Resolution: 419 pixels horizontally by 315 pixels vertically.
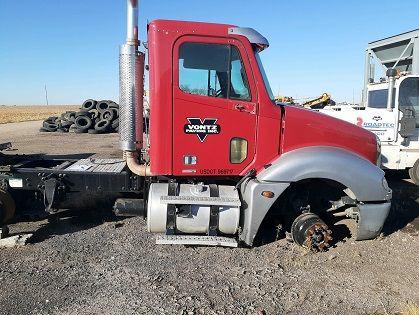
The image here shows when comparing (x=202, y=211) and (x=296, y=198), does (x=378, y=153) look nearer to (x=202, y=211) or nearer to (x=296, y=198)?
(x=296, y=198)

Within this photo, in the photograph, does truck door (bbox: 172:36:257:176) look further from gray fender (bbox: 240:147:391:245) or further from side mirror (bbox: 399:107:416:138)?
side mirror (bbox: 399:107:416:138)

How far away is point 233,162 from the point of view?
191 inches

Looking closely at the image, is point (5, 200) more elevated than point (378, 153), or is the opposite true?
point (378, 153)

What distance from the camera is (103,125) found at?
19.8 metres

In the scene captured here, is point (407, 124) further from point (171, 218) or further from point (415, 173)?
point (171, 218)

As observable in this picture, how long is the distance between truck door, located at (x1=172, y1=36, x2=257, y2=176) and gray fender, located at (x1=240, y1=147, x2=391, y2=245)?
516 millimetres

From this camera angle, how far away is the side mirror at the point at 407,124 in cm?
847

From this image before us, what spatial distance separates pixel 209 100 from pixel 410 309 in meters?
2.95

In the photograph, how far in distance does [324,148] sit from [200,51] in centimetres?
191

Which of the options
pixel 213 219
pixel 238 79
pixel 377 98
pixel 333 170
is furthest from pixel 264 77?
pixel 377 98

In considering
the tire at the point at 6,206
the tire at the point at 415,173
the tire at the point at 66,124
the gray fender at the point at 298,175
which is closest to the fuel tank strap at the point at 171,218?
the gray fender at the point at 298,175

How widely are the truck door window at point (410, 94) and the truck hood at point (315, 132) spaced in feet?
15.0

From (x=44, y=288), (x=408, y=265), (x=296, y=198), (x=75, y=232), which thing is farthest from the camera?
(x=75, y=232)

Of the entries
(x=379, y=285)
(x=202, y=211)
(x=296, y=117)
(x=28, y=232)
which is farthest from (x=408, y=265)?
(x=28, y=232)
